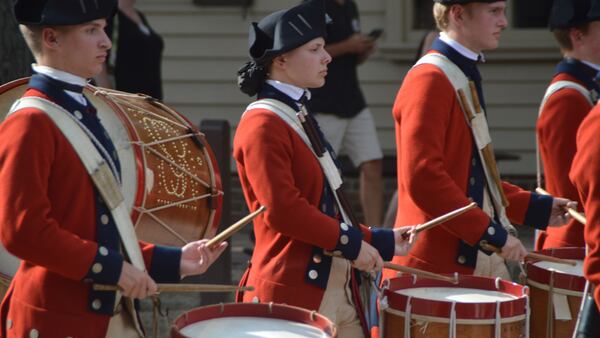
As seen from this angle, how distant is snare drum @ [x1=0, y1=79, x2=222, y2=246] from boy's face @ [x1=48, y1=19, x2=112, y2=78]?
2.88 feet

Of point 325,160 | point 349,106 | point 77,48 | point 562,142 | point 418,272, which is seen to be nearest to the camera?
point 77,48

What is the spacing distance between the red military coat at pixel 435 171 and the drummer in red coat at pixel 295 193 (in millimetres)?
227

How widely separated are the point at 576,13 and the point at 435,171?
1.43m

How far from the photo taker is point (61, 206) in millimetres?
3676

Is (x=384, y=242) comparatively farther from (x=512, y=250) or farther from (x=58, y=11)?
(x=58, y=11)

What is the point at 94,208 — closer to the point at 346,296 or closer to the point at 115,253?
the point at 115,253

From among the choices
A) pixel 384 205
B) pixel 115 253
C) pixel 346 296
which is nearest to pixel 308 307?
pixel 346 296

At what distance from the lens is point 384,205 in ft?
33.8

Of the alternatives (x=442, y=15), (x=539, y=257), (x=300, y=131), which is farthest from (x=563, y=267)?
(x=300, y=131)

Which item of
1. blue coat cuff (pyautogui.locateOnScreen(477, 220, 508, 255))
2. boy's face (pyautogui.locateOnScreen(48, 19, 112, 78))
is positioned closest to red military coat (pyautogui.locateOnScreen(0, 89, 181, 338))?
boy's face (pyautogui.locateOnScreen(48, 19, 112, 78))

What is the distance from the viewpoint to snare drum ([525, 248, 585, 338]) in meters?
4.73

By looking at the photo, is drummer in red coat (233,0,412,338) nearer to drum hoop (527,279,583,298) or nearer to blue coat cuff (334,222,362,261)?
blue coat cuff (334,222,362,261)

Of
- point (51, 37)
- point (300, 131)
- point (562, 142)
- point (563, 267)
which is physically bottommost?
point (563, 267)

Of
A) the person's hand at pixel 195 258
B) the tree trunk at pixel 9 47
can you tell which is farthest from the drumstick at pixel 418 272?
the tree trunk at pixel 9 47
